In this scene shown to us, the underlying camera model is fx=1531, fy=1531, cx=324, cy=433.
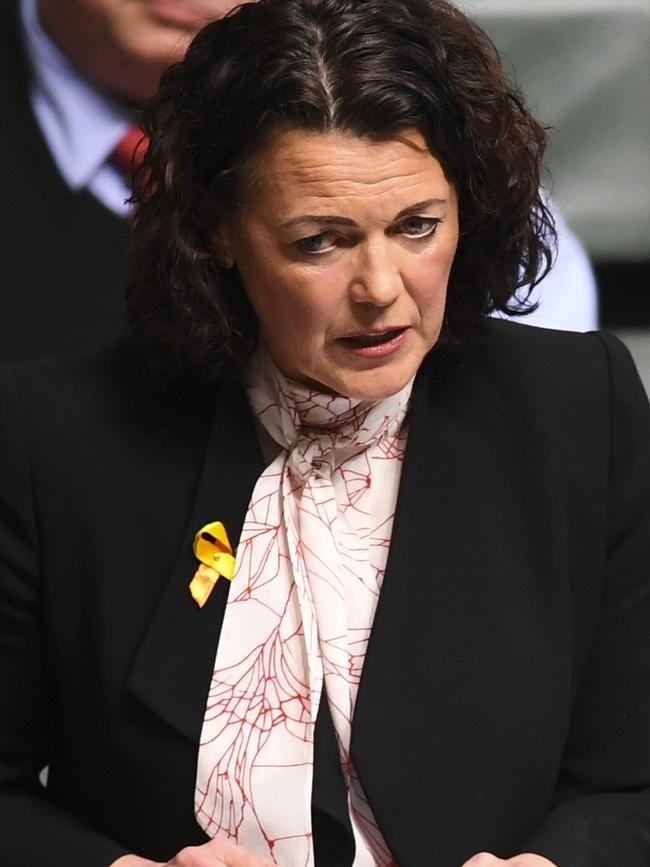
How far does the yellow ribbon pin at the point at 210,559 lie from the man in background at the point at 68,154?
771 mm

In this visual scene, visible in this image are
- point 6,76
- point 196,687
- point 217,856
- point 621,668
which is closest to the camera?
point 217,856

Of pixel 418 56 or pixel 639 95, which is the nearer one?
pixel 418 56

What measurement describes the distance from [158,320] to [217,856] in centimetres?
57

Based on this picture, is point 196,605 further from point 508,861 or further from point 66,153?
point 66,153

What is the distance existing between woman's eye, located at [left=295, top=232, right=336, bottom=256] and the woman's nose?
3 cm

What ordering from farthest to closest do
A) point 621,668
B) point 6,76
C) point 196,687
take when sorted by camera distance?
1. point 6,76
2. point 621,668
3. point 196,687

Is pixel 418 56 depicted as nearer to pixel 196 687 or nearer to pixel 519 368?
pixel 519 368

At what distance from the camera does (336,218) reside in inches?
59.0

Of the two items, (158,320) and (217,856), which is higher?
(158,320)

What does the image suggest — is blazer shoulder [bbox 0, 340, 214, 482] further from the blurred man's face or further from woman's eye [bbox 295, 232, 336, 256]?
the blurred man's face

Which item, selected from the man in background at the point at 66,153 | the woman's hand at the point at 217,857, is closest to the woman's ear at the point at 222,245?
the woman's hand at the point at 217,857

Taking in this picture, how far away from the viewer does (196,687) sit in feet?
5.26

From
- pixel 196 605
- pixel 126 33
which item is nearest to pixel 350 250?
pixel 196 605

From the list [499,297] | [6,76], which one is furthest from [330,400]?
[6,76]
